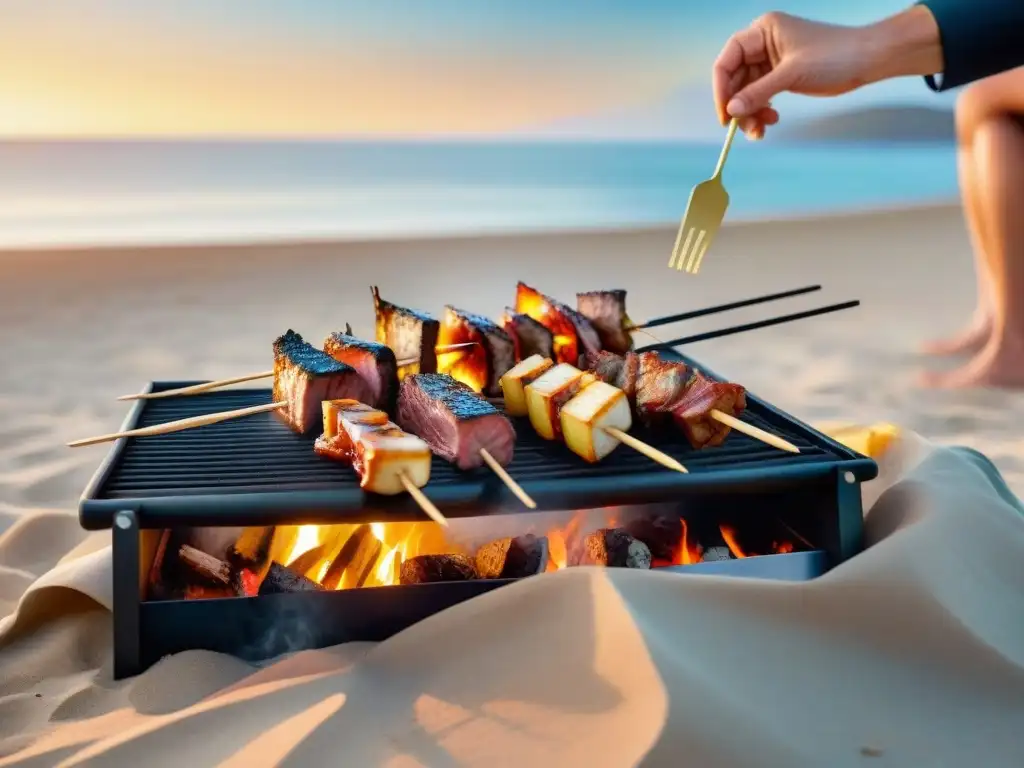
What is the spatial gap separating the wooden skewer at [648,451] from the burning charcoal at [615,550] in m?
0.27

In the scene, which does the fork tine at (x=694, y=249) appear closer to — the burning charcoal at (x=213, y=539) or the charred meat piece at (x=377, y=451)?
the charred meat piece at (x=377, y=451)

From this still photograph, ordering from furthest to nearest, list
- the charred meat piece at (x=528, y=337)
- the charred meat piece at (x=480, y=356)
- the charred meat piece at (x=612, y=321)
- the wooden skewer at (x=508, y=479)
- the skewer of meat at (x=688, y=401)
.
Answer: the charred meat piece at (x=612, y=321), the charred meat piece at (x=528, y=337), the charred meat piece at (x=480, y=356), the skewer of meat at (x=688, y=401), the wooden skewer at (x=508, y=479)

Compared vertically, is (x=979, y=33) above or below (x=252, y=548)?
above

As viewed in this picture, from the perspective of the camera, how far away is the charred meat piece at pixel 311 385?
265 centimetres

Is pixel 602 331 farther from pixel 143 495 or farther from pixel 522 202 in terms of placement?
pixel 522 202

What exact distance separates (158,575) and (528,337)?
135 centimetres

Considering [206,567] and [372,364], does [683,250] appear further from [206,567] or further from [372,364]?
[206,567]

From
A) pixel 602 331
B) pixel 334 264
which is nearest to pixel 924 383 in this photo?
pixel 602 331

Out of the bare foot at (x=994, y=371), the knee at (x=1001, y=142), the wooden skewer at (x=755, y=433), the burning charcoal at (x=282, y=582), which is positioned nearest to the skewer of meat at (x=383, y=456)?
the burning charcoal at (x=282, y=582)

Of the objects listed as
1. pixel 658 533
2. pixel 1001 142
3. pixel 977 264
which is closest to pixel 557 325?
pixel 658 533

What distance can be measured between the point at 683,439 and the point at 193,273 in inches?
324

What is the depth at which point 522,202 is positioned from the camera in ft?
53.6

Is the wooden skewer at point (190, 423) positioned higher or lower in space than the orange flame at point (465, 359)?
lower

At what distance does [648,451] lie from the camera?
7.86 feet
